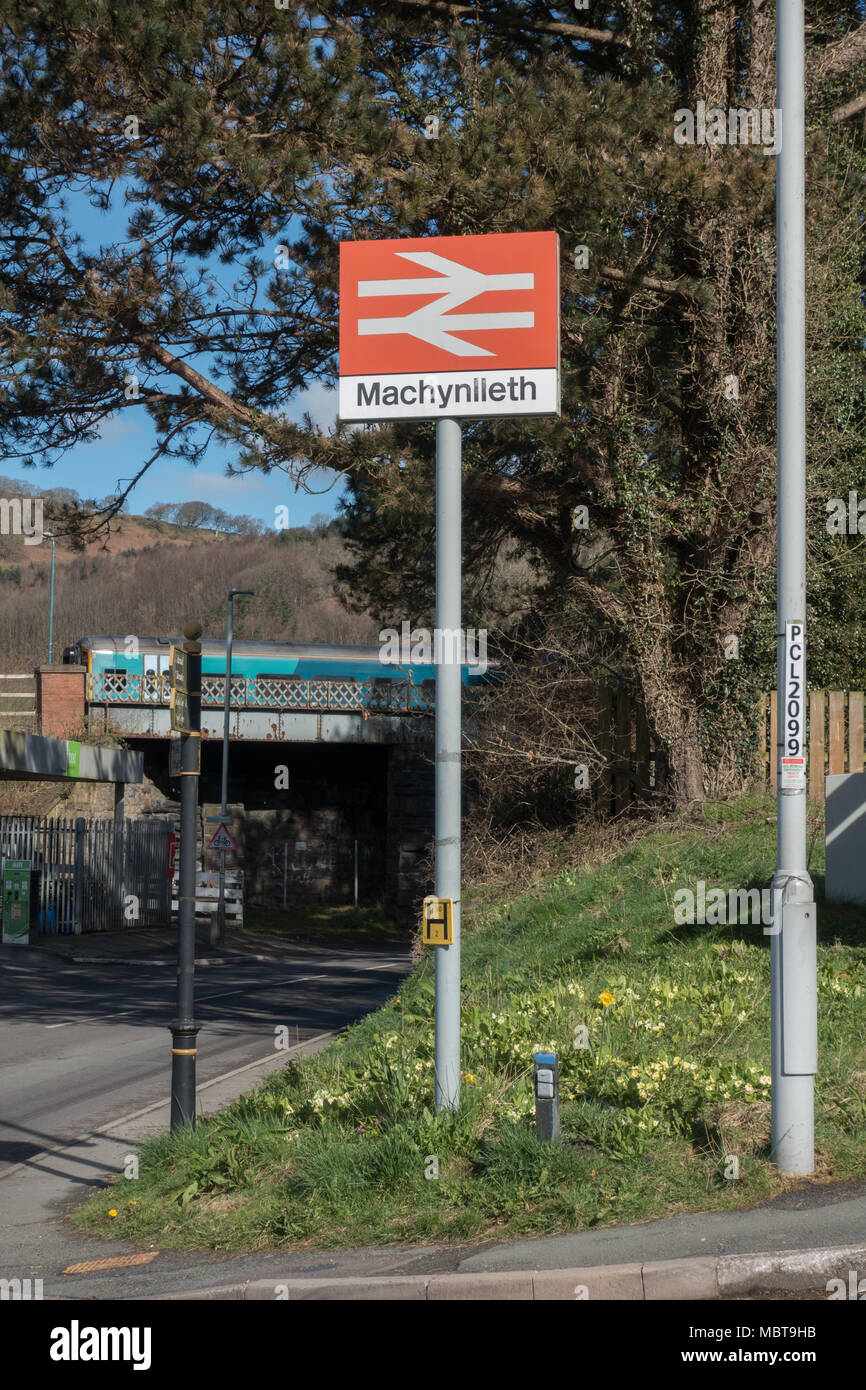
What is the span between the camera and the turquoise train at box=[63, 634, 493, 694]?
44781 millimetres

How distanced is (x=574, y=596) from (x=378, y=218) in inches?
263

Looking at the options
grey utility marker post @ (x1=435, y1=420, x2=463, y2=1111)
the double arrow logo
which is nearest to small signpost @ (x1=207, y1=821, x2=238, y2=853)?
grey utility marker post @ (x1=435, y1=420, x2=463, y2=1111)

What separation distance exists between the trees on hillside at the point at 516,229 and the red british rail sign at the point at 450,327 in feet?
21.9

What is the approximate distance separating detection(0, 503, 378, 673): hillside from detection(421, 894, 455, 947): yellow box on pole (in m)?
84.5

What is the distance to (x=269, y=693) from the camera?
4441 cm

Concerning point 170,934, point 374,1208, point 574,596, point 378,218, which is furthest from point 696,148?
point 170,934

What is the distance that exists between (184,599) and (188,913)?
14869 cm

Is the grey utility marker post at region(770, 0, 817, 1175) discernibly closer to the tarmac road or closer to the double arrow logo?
the double arrow logo

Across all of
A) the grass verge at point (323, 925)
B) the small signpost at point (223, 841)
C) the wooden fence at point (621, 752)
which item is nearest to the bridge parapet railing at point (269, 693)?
the grass verge at point (323, 925)

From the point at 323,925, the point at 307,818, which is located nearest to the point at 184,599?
the point at 307,818

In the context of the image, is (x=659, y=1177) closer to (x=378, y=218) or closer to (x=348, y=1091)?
(x=348, y=1091)

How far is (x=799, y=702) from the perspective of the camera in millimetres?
6996

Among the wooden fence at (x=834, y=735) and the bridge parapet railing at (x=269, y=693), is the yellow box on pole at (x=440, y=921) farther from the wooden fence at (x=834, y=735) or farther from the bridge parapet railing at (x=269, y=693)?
the bridge parapet railing at (x=269, y=693)

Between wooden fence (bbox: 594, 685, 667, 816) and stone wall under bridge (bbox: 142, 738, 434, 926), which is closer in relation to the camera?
wooden fence (bbox: 594, 685, 667, 816)
